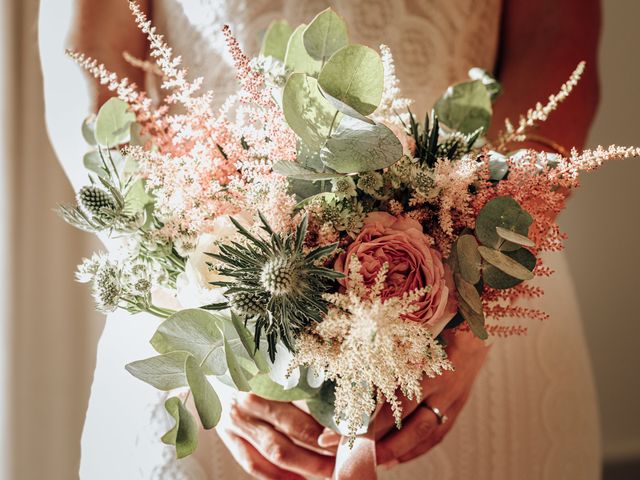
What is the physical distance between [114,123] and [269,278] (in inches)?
12.6

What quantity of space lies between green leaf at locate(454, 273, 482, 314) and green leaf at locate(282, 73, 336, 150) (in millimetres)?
178

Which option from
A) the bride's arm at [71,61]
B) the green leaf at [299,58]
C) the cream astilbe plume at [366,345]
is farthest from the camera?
the bride's arm at [71,61]

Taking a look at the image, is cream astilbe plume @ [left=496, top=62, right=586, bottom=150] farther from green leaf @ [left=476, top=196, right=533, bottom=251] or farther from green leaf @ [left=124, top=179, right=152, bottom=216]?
green leaf @ [left=124, top=179, right=152, bottom=216]

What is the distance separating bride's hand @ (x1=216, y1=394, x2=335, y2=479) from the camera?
64 centimetres

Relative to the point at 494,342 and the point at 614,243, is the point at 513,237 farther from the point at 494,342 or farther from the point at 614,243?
the point at 614,243

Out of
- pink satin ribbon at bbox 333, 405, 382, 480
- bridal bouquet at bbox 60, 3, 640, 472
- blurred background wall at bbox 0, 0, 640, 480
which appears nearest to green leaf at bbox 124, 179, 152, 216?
bridal bouquet at bbox 60, 3, 640, 472

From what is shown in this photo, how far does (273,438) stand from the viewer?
0.65 m

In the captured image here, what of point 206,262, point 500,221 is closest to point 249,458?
point 206,262

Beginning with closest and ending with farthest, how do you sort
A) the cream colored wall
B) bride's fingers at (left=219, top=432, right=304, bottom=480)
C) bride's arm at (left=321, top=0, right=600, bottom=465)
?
bride's fingers at (left=219, top=432, right=304, bottom=480)
bride's arm at (left=321, top=0, right=600, bottom=465)
the cream colored wall

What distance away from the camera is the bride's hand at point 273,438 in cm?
64

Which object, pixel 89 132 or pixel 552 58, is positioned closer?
pixel 89 132

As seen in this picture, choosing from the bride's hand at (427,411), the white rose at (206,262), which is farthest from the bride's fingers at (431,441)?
the white rose at (206,262)

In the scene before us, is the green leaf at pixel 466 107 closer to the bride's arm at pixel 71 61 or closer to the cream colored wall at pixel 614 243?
the bride's arm at pixel 71 61

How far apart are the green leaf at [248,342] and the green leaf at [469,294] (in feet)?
0.62
